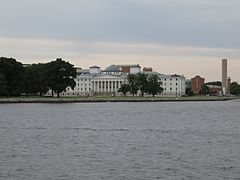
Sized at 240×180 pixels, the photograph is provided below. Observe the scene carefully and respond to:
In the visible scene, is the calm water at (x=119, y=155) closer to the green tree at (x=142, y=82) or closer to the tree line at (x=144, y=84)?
the green tree at (x=142, y=82)

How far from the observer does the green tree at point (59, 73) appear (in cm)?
14012

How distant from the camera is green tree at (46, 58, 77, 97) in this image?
140125mm

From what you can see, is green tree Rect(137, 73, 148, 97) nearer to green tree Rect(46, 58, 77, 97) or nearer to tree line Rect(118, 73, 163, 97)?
tree line Rect(118, 73, 163, 97)

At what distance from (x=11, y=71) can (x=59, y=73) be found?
13.1 metres

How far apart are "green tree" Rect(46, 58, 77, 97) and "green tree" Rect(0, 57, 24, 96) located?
8.27 metres

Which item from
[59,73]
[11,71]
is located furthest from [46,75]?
Answer: [11,71]

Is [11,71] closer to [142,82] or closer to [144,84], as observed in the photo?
[142,82]

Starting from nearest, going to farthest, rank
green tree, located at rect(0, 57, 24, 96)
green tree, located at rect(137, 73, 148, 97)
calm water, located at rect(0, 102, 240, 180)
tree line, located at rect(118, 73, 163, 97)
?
1. calm water, located at rect(0, 102, 240, 180)
2. green tree, located at rect(0, 57, 24, 96)
3. green tree, located at rect(137, 73, 148, 97)
4. tree line, located at rect(118, 73, 163, 97)

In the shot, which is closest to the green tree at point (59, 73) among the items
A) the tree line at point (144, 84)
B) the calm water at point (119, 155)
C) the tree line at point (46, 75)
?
the tree line at point (46, 75)

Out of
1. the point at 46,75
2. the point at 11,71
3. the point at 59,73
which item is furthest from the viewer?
the point at 46,75

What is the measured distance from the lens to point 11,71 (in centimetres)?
13988

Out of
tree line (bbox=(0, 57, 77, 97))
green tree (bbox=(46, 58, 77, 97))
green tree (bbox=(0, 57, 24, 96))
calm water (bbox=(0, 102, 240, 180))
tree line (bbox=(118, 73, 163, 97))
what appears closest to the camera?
calm water (bbox=(0, 102, 240, 180))

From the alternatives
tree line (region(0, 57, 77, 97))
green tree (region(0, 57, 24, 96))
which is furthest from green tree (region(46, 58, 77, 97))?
green tree (region(0, 57, 24, 96))

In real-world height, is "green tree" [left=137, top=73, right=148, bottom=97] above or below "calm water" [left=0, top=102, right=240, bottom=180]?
above
